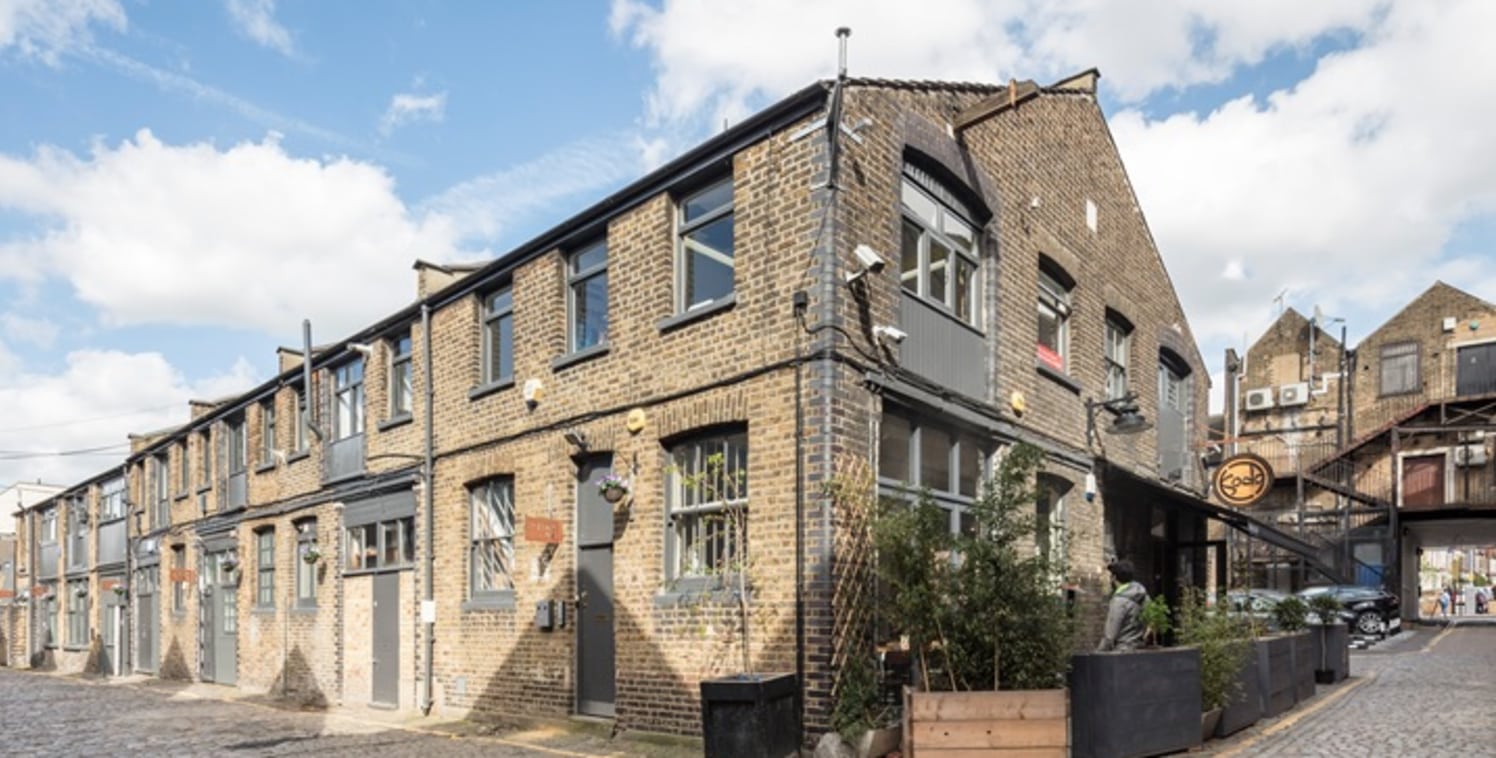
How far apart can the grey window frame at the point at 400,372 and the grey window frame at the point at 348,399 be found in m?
1.04

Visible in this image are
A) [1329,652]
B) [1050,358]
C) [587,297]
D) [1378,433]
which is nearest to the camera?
[587,297]

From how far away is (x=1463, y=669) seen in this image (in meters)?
15.9

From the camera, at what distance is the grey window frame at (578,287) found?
12992 millimetres

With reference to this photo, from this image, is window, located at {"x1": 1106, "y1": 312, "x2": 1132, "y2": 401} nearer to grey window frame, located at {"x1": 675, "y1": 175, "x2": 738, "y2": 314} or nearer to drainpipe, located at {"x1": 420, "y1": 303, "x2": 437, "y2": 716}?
grey window frame, located at {"x1": 675, "y1": 175, "x2": 738, "y2": 314}

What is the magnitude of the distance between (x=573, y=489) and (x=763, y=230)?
13.2 ft

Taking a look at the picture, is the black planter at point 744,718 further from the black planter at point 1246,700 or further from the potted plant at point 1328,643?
the potted plant at point 1328,643

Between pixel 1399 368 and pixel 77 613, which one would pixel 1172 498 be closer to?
pixel 1399 368

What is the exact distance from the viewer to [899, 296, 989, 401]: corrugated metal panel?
11195 mm

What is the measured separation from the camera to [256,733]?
1398cm

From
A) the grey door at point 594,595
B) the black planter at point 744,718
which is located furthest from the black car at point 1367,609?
the black planter at point 744,718

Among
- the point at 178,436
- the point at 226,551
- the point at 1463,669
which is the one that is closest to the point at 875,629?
the point at 1463,669

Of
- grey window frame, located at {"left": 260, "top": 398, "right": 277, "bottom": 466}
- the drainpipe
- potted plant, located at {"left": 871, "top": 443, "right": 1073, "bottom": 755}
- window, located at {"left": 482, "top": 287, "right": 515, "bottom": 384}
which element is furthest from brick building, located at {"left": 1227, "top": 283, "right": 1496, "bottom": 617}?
grey window frame, located at {"left": 260, "top": 398, "right": 277, "bottom": 466}

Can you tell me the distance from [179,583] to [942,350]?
20.9m

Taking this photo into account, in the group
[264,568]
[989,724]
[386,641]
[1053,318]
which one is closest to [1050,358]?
[1053,318]
